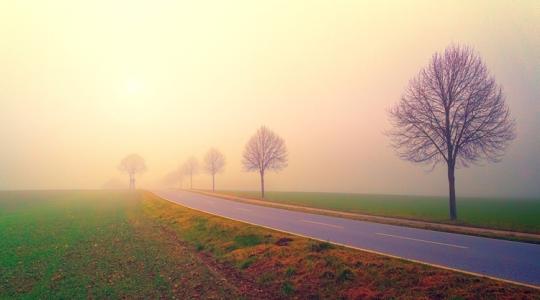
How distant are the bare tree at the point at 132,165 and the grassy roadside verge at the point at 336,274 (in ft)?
401

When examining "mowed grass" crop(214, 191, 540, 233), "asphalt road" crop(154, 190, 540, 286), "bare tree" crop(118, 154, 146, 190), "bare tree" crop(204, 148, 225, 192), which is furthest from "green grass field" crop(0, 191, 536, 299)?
"bare tree" crop(118, 154, 146, 190)

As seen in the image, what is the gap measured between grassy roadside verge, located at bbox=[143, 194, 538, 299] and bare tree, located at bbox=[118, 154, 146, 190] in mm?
122332

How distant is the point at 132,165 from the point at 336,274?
426 feet

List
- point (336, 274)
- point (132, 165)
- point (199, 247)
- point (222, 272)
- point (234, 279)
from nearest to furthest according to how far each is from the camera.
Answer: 1. point (336, 274)
2. point (234, 279)
3. point (222, 272)
4. point (199, 247)
5. point (132, 165)

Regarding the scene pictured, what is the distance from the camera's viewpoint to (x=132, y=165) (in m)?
127

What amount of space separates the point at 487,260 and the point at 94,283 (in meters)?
12.3

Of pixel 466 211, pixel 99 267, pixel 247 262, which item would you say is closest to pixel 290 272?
pixel 247 262

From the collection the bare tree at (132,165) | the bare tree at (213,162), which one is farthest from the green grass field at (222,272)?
the bare tree at (132,165)

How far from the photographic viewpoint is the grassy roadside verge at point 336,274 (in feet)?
24.7

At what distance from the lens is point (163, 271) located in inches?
448

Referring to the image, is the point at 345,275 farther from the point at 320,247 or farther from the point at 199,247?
the point at 199,247

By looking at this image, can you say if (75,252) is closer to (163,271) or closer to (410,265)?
(163,271)

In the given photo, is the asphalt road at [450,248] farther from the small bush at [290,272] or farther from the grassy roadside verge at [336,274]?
the small bush at [290,272]

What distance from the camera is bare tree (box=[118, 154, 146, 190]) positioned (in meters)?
126
